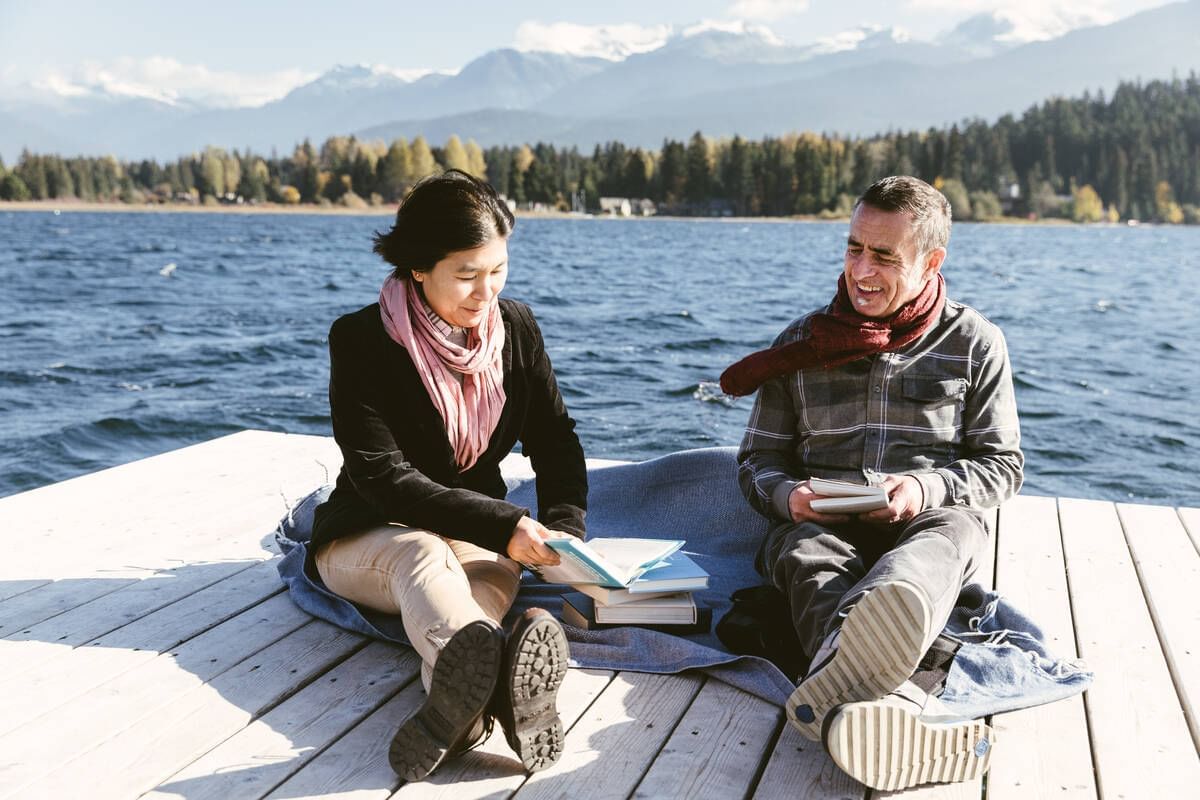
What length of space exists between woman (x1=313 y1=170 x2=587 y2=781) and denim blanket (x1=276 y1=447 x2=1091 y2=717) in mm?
251

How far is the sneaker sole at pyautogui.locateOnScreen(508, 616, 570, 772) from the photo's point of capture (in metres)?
2.19

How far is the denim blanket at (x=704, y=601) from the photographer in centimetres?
268

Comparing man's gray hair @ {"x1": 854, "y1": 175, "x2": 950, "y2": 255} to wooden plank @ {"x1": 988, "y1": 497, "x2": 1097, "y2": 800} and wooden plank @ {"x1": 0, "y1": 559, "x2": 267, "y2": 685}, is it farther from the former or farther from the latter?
wooden plank @ {"x1": 0, "y1": 559, "x2": 267, "y2": 685}

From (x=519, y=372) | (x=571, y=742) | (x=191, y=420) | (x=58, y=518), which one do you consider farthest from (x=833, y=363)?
(x=191, y=420)

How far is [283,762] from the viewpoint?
2314 millimetres

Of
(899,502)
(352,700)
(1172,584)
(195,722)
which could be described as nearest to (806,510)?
(899,502)

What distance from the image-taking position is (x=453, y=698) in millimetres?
2207

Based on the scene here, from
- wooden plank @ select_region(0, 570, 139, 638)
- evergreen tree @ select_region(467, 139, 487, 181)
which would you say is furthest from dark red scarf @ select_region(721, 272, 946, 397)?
evergreen tree @ select_region(467, 139, 487, 181)

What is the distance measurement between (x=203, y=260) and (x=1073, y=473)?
92.7 feet

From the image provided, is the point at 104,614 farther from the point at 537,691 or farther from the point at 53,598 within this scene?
the point at 537,691

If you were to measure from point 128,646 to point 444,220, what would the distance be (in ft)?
4.63

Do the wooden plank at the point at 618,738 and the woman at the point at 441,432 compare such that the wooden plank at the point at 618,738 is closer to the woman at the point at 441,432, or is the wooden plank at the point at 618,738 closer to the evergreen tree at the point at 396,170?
the woman at the point at 441,432

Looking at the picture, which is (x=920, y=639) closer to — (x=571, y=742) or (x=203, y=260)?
(x=571, y=742)

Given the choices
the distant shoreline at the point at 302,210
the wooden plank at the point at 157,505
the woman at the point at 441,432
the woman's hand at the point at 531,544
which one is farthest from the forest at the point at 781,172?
the woman's hand at the point at 531,544
